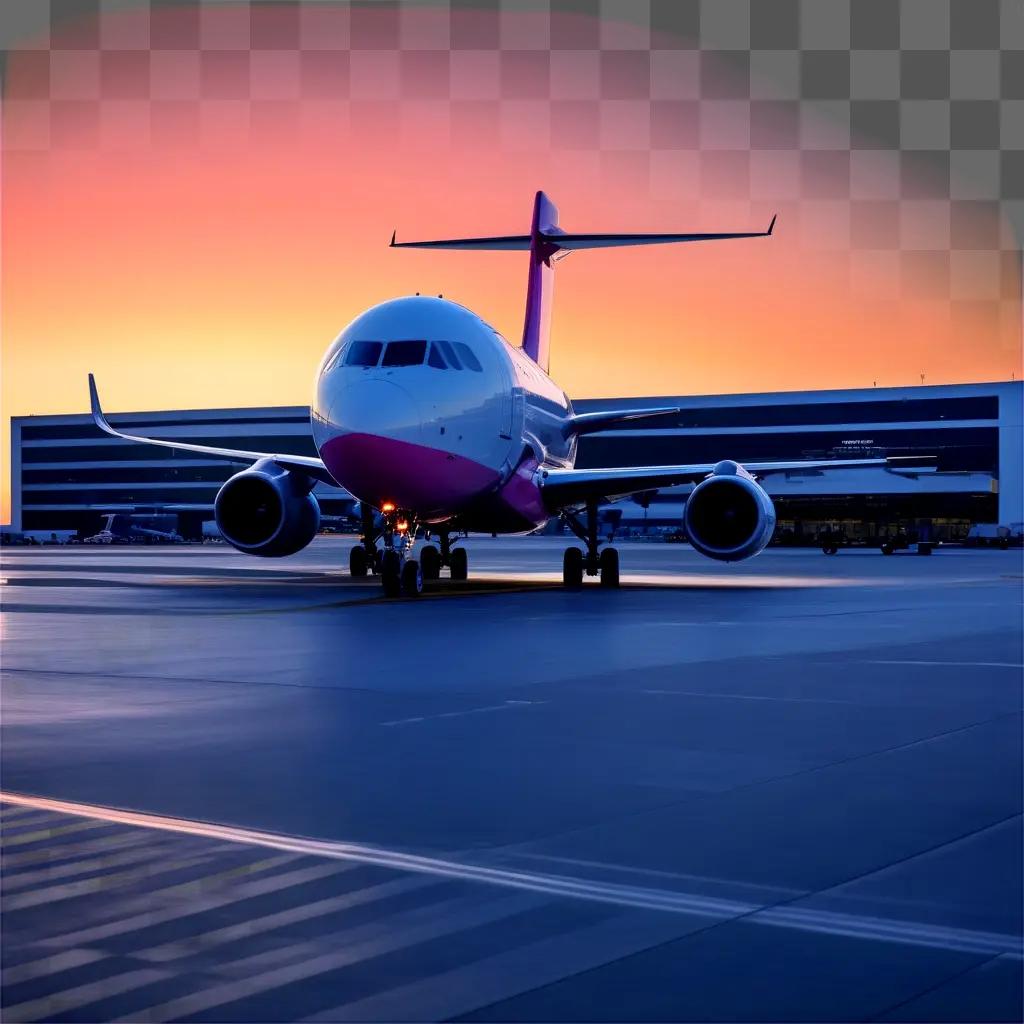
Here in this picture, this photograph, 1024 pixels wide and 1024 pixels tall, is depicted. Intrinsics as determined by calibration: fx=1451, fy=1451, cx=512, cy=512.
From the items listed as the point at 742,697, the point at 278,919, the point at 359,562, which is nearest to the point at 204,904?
the point at 278,919

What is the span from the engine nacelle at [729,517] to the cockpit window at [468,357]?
15.9 ft

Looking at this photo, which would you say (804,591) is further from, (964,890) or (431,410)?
(964,890)

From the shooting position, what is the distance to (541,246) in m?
36.6

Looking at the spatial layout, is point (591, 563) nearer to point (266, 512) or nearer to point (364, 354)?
point (266, 512)

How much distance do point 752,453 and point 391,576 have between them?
7475cm

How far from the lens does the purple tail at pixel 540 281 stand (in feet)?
118

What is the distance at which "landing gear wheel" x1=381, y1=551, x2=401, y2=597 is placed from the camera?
23.0 m

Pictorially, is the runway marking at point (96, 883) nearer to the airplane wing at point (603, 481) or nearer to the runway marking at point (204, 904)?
the runway marking at point (204, 904)

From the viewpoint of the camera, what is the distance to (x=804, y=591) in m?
26.3

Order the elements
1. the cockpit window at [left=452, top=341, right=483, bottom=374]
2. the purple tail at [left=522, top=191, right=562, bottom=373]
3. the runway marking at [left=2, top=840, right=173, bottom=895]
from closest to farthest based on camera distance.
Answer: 1. the runway marking at [left=2, top=840, right=173, bottom=895]
2. the cockpit window at [left=452, top=341, right=483, bottom=374]
3. the purple tail at [left=522, top=191, right=562, bottom=373]

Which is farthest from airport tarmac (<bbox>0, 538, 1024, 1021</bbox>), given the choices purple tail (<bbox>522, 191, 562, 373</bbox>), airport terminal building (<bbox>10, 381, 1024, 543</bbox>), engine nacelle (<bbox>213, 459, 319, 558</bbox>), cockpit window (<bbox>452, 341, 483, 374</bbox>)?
airport terminal building (<bbox>10, 381, 1024, 543</bbox>)

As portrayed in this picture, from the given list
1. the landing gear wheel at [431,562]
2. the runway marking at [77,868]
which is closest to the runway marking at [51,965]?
the runway marking at [77,868]

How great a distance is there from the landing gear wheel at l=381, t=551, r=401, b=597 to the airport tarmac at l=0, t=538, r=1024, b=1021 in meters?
9.34

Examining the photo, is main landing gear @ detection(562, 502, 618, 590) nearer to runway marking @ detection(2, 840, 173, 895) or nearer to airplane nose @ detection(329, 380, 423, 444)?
airplane nose @ detection(329, 380, 423, 444)
